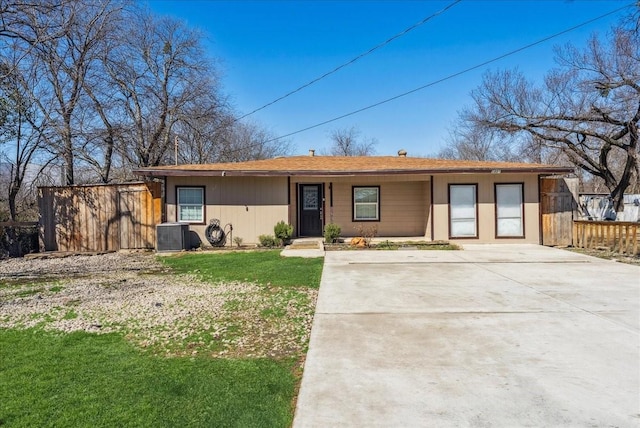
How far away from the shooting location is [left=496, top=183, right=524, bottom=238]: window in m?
13.0

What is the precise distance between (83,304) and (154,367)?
10.1 ft

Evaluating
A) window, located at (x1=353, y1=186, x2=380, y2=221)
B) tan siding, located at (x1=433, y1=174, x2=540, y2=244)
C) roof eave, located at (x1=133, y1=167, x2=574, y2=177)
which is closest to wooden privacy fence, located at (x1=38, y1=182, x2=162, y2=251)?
roof eave, located at (x1=133, y1=167, x2=574, y2=177)

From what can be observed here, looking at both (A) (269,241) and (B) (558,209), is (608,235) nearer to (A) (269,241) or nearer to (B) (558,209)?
(B) (558,209)

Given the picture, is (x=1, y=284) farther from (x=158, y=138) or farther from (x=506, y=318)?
(x=158, y=138)

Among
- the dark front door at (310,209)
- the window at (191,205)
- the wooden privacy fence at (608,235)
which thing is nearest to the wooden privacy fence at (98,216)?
the window at (191,205)

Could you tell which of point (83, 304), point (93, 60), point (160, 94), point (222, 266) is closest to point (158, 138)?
point (160, 94)

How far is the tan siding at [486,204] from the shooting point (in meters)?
13.0

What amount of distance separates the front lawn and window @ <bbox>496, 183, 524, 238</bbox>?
806cm

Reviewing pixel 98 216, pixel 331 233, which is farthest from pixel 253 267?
pixel 98 216

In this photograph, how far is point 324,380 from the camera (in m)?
3.30

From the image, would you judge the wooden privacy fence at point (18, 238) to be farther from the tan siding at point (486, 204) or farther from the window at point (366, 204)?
the tan siding at point (486, 204)

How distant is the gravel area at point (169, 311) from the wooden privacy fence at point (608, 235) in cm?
949

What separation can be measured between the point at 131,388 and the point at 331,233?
9.97 metres

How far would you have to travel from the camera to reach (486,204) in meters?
13.0
